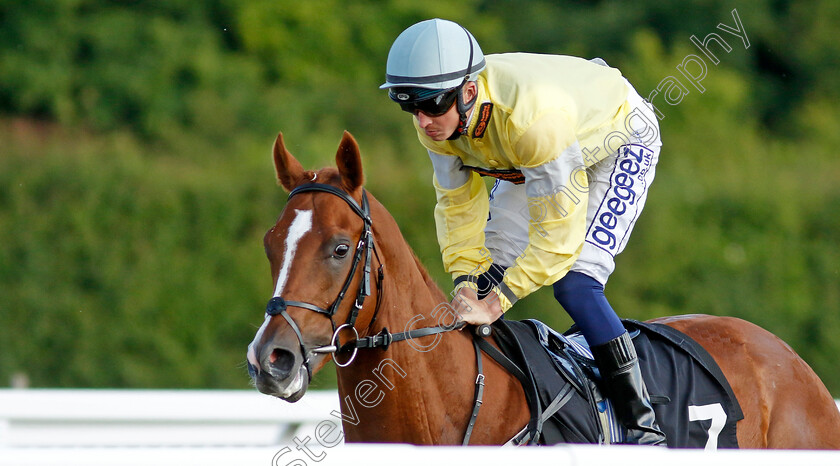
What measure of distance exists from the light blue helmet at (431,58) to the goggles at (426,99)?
0.03 metres

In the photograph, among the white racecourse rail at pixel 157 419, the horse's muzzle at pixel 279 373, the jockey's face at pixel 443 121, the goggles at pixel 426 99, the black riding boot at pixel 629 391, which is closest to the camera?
the horse's muzzle at pixel 279 373

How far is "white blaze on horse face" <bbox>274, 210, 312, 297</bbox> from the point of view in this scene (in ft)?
9.14

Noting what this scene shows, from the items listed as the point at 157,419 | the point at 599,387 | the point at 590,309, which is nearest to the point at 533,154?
the point at 590,309

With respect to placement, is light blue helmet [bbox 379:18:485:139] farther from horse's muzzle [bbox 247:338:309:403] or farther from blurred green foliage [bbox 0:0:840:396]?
blurred green foliage [bbox 0:0:840:396]

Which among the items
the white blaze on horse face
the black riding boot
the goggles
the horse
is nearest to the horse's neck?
the horse

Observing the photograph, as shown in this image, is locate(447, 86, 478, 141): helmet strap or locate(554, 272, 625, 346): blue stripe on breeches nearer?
locate(447, 86, 478, 141): helmet strap

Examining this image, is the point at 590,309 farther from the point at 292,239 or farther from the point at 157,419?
the point at 157,419

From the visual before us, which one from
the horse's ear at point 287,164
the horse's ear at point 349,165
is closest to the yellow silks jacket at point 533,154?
the horse's ear at point 349,165

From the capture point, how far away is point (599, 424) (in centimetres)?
325

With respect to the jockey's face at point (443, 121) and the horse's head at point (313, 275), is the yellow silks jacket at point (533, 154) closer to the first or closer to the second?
the jockey's face at point (443, 121)

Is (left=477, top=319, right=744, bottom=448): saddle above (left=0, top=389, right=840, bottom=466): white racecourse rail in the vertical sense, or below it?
above

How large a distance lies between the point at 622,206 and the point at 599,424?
85 cm

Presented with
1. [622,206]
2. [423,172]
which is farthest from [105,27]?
[622,206]

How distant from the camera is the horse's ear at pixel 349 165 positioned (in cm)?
296
